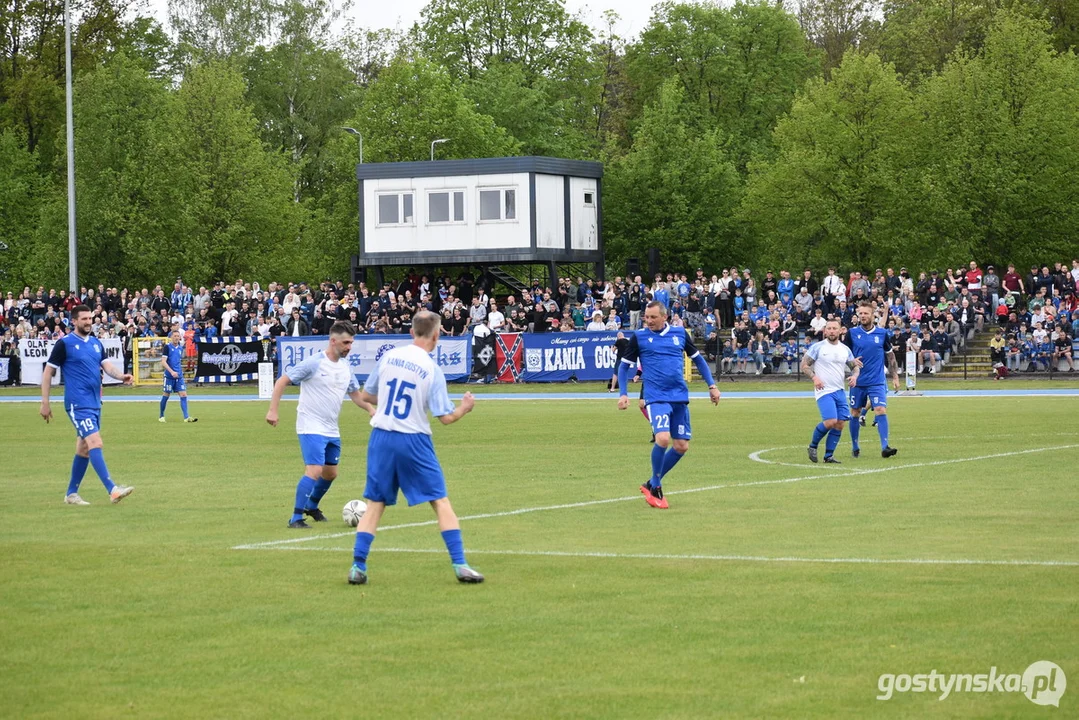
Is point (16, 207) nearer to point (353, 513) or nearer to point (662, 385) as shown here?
point (662, 385)

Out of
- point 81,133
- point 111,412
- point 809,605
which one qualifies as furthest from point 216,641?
point 81,133

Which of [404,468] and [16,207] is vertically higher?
[16,207]

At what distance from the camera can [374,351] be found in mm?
45875

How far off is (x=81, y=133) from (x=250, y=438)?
47.1m

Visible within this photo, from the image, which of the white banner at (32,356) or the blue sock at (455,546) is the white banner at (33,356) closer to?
the white banner at (32,356)

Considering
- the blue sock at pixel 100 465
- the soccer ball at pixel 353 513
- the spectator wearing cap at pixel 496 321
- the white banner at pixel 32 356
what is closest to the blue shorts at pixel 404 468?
the soccer ball at pixel 353 513

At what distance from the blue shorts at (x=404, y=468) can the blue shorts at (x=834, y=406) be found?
10360 millimetres

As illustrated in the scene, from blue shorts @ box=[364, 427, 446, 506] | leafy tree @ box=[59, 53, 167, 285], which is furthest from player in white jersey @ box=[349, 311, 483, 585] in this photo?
leafy tree @ box=[59, 53, 167, 285]

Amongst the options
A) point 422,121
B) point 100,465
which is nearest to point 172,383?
point 100,465

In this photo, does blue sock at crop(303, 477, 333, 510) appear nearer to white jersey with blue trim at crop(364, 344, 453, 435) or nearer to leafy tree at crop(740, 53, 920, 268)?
white jersey with blue trim at crop(364, 344, 453, 435)

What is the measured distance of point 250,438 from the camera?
27.0 metres

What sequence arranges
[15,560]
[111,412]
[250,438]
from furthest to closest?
[111,412]
[250,438]
[15,560]

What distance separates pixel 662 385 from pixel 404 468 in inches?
234

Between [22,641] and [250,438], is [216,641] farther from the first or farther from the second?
[250,438]
